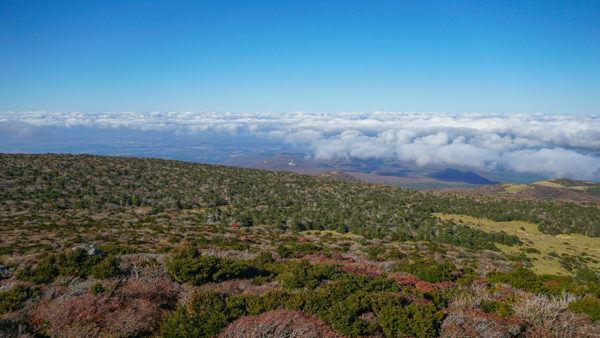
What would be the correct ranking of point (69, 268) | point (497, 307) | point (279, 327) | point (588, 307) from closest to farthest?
point (279, 327)
point (588, 307)
point (497, 307)
point (69, 268)

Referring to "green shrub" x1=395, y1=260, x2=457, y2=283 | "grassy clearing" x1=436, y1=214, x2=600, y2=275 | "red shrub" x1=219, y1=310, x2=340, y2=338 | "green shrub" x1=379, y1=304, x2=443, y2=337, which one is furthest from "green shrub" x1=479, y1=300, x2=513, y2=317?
"grassy clearing" x1=436, y1=214, x2=600, y2=275

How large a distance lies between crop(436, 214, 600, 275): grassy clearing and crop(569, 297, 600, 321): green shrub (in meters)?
16.9

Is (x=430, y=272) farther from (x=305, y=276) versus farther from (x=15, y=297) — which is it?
(x=15, y=297)

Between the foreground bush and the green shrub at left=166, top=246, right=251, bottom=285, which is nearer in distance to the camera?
the foreground bush

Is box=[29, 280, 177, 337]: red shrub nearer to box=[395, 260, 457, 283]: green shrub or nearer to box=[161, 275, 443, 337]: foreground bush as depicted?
box=[161, 275, 443, 337]: foreground bush

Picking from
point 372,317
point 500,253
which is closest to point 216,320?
point 372,317

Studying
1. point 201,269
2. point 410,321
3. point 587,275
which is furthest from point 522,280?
point 587,275

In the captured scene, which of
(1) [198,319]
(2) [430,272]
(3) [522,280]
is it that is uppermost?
(1) [198,319]

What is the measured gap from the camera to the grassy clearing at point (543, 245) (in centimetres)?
2603

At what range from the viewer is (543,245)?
31.8 m

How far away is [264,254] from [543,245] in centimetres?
2856

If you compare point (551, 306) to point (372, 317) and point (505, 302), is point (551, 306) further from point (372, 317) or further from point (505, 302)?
point (372, 317)

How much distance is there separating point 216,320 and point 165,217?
29.0 meters

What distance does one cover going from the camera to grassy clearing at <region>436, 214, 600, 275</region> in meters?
26.0
